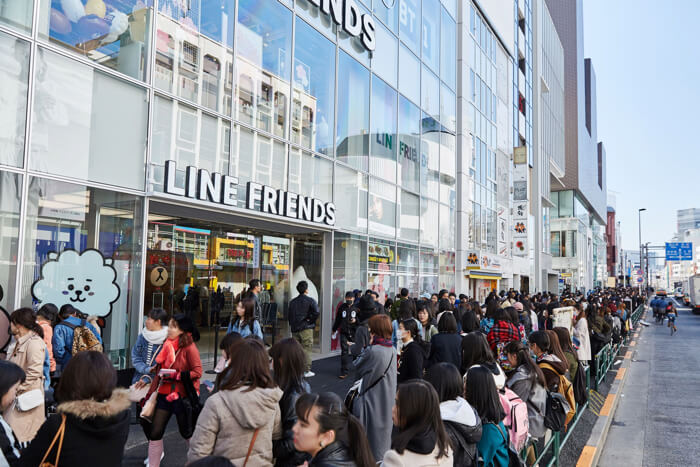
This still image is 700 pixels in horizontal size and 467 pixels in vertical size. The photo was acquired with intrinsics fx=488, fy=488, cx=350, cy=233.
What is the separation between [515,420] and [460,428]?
113 centimetres

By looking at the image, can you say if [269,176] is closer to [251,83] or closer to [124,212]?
[251,83]

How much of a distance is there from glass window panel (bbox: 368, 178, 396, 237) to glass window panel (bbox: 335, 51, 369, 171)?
3.22 feet

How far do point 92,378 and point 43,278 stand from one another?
18.8ft

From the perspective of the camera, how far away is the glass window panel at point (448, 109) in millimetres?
22297

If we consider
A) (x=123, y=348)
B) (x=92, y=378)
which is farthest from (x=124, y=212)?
(x=92, y=378)

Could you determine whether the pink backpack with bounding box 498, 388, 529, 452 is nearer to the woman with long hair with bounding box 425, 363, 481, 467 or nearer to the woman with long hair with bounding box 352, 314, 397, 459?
the woman with long hair with bounding box 425, 363, 481, 467

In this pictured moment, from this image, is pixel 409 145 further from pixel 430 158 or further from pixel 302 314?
pixel 302 314

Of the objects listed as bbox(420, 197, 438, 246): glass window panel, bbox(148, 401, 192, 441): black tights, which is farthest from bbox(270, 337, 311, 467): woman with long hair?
bbox(420, 197, 438, 246): glass window panel

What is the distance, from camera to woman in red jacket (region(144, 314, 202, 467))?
15.2 ft

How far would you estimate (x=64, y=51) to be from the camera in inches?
303

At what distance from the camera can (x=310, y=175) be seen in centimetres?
A: 1321

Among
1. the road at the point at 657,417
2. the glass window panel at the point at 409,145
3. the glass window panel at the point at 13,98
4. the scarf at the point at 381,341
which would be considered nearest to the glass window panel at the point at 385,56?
the glass window panel at the point at 409,145

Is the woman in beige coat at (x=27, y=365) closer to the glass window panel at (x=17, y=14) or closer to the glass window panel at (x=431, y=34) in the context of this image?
the glass window panel at (x=17, y=14)

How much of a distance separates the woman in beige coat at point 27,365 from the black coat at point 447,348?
427 cm
